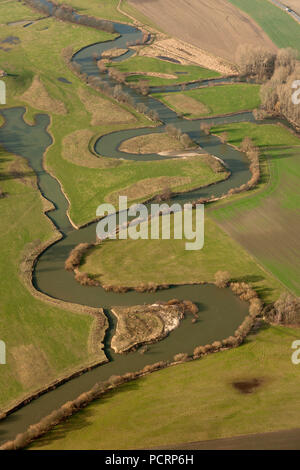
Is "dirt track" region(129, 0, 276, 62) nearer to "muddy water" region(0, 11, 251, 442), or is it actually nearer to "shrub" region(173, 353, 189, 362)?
"muddy water" region(0, 11, 251, 442)

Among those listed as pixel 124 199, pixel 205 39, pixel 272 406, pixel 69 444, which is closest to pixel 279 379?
pixel 272 406

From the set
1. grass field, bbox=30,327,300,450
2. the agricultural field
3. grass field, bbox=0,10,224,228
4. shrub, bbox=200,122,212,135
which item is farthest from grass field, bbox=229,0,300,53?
grass field, bbox=30,327,300,450

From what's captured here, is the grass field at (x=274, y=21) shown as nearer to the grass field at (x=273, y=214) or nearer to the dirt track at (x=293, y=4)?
the dirt track at (x=293, y=4)

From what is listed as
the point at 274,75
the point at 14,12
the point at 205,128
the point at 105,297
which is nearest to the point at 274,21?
the point at 274,75

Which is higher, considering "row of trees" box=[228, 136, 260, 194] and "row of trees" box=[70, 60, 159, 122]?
"row of trees" box=[70, 60, 159, 122]

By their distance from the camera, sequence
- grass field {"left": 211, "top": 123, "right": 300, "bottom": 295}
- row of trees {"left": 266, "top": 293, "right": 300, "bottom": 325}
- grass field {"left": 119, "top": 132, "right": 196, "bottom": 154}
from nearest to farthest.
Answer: row of trees {"left": 266, "top": 293, "right": 300, "bottom": 325}
grass field {"left": 211, "top": 123, "right": 300, "bottom": 295}
grass field {"left": 119, "top": 132, "right": 196, "bottom": 154}
